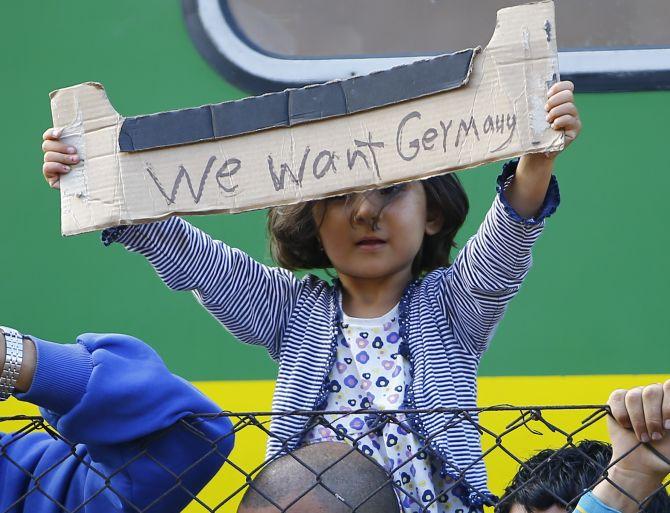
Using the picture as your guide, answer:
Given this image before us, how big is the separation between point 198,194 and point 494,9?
1.14m

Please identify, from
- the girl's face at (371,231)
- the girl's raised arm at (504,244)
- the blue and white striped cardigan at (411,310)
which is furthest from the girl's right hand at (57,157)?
the girl's raised arm at (504,244)

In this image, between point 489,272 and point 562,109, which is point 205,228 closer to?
point 489,272

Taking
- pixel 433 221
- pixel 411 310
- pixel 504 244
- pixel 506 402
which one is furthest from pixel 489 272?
pixel 506 402

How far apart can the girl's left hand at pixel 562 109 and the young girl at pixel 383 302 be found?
21cm

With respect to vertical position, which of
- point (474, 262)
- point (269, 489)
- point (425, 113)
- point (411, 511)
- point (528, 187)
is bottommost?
point (411, 511)

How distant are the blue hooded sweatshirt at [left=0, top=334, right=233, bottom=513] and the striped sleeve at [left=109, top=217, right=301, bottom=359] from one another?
0.34 m

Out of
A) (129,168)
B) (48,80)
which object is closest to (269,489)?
(129,168)

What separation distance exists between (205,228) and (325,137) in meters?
0.97

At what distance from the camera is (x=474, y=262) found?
202 centimetres

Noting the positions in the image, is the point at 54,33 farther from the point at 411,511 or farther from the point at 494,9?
the point at 411,511

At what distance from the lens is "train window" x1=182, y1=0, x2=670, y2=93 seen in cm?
260

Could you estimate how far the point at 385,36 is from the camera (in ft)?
8.70

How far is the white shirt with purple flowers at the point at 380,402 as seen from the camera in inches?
78.5

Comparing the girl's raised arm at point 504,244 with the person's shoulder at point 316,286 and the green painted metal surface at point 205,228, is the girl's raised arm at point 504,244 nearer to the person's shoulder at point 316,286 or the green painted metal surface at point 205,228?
the person's shoulder at point 316,286
